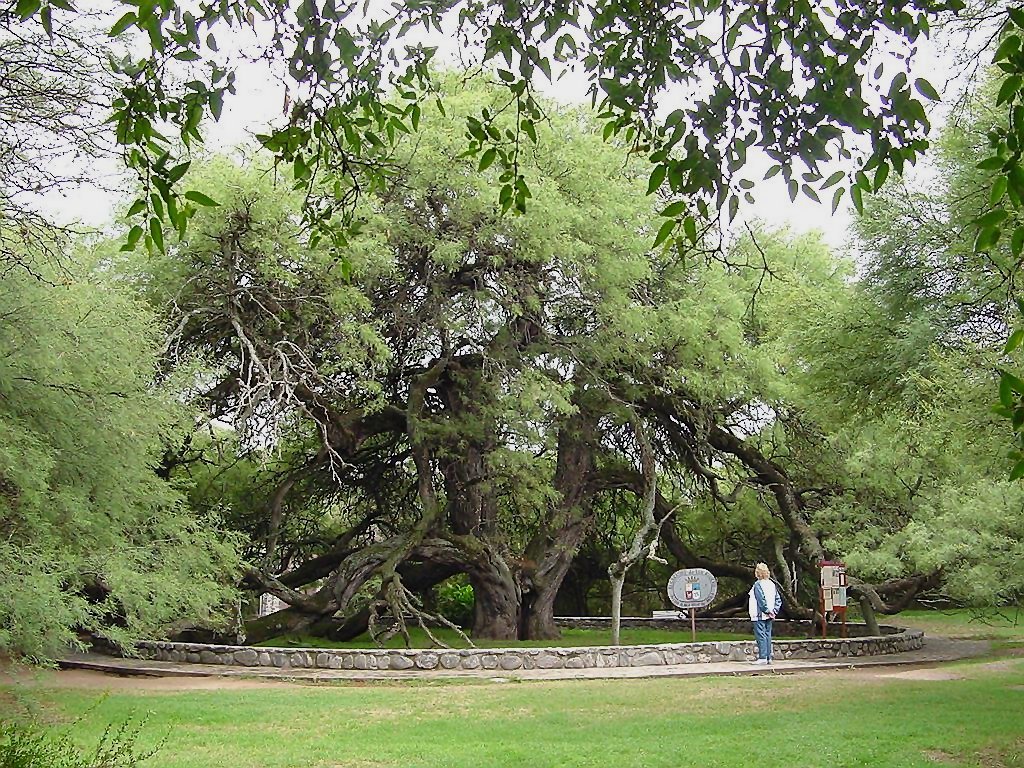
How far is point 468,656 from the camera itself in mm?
16188

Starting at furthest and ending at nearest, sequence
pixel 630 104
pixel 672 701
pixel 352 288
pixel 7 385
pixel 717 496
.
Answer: pixel 717 496 < pixel 352 288 < pixel 672 701 < pixel 7 385 < pixel 630 104

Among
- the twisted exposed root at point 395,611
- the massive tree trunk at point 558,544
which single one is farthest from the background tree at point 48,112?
the massive tree trunk at point 558,544

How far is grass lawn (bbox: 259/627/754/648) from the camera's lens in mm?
19547

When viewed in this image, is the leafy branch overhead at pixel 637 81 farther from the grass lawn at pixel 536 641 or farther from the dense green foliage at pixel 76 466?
the grass lawn at pixel 536 641

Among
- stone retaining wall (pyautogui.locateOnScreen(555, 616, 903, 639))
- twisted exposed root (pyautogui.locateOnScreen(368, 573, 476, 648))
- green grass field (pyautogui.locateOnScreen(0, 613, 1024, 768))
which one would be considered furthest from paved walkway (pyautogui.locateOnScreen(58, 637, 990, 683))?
stone retaining wall (pyautogui.locateOnScreen(555, 616, 903, 639))

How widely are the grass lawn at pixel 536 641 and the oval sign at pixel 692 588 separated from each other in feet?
8.95

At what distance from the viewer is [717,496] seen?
2194cm

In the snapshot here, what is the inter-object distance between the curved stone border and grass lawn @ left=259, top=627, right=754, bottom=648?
1991 millimetres

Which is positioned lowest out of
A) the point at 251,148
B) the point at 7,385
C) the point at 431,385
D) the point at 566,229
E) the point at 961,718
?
the point at 961,718

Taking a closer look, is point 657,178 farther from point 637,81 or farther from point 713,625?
point 713,625

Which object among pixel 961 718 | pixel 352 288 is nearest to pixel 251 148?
pixel 352 288

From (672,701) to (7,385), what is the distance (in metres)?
7.90

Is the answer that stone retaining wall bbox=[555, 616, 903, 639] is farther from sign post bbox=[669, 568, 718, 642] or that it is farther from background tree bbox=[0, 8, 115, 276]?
background tree bbox=[0, 8, 115, 276]

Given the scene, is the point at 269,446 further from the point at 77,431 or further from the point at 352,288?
the point at 77,431
